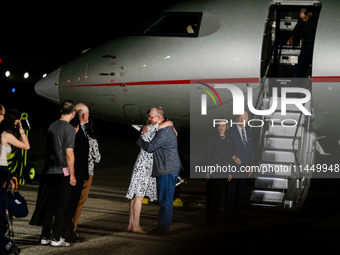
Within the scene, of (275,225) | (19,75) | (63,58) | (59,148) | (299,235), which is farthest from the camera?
(63,58)

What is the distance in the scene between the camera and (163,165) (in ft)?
20.0

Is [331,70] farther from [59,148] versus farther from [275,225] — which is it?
[59,148]

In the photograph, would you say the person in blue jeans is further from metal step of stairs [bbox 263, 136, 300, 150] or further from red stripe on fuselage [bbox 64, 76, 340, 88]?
metal step of stairs [bbox 263, 136, 300, 150]

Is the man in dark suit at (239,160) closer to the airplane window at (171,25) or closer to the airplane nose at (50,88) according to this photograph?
the airplane window at (171,25)

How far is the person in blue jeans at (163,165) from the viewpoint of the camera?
6.07m

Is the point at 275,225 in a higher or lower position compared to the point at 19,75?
lower

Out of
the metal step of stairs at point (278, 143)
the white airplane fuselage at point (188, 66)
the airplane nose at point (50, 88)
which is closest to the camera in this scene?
the metal step of stairs at point (278, 143)

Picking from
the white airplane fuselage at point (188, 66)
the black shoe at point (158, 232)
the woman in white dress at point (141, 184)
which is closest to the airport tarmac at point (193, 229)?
the black shoe at point (158, 232)

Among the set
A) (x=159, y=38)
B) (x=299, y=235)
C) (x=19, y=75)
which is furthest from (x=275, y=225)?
(x=19, y=75)

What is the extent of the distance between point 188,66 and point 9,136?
3.99 m

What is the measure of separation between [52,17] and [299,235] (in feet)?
75.8

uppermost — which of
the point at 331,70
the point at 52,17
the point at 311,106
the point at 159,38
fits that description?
the point at 52,17

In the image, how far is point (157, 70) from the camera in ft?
26.1

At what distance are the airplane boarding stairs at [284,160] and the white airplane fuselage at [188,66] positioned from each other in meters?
0.49
